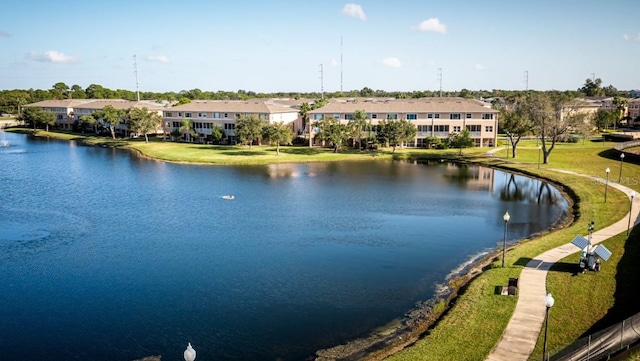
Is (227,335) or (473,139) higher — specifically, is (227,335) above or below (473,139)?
below

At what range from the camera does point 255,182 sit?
63.4 m

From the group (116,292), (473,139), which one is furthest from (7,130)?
(116,292)

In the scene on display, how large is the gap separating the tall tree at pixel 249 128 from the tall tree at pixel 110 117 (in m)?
39.2

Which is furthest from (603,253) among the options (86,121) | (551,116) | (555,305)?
(86,121)

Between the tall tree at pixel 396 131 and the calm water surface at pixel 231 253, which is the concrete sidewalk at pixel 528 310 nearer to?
the calm water surface at pixel 231 253

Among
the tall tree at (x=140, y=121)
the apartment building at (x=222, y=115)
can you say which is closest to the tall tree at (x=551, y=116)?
the apartment building at (x=222, y=115)

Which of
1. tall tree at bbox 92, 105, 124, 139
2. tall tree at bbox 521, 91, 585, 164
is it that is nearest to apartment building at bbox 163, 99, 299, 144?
tall tree at bbox 92, 105, 124, 139

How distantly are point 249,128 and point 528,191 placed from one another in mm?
49820

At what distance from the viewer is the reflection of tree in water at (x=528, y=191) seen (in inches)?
2106

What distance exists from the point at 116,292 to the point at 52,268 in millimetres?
7179

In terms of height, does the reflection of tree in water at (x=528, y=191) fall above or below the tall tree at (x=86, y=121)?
below

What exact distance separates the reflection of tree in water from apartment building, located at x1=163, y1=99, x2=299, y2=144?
165ft

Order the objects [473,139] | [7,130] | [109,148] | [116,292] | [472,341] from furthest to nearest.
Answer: [7,130], [109,148], [473,139], [116,292], [472,341]

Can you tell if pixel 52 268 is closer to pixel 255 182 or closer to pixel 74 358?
pixel 74 358
